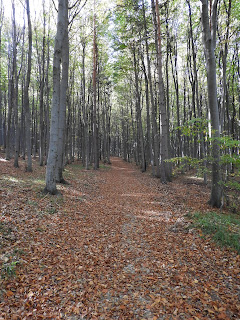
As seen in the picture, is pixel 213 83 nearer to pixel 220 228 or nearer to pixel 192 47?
pixel 220 228

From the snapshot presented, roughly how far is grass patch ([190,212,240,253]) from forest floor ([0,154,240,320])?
0.73ft

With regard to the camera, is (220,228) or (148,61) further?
(148,61)

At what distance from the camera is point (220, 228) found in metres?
5.46

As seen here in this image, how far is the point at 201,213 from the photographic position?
7074 mm

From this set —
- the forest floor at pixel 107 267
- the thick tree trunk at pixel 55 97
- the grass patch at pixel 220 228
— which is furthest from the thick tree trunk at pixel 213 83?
the thick tree trunk at pixel 55 97

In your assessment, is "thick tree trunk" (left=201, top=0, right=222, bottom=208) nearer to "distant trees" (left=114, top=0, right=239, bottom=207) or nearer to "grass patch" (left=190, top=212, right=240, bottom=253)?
"distant trees" (left=114, top=0, right=239, bottom=207)

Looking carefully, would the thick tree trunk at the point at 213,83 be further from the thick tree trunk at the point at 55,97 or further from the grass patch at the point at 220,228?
the thick tree trunk at the point at 55,97

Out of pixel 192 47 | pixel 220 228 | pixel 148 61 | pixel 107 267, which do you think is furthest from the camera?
pixel 148 61

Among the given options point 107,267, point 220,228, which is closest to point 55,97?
point 107,267

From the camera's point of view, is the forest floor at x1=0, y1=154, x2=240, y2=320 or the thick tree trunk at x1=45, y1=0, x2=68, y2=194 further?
the thick tree trunk at x1=45, y1=0, x2=68, y2=194

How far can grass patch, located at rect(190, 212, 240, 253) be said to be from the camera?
500 cm

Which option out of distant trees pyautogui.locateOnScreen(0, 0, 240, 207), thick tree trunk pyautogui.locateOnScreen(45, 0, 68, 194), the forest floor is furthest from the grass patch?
thick tree trunk pyautogui.locateOnScreen(45, 0, 68, 194)

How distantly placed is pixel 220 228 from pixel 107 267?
339 centimetres

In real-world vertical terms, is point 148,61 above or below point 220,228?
above
